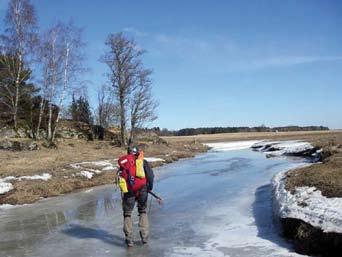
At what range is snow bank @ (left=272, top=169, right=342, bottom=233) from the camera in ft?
29.0

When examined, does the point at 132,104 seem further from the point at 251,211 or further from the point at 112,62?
the point at 251,211

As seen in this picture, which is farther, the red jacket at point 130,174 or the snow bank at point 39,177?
the snow bank at point 39,177

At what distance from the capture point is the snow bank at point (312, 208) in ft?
29.0

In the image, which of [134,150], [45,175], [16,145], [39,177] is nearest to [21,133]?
[16,145]

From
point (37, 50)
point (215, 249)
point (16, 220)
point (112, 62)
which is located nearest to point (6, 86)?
point (37, 50)

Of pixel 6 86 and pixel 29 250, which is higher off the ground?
pixel 6 86

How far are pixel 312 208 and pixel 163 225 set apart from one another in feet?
12.8

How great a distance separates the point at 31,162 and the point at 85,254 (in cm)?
1698

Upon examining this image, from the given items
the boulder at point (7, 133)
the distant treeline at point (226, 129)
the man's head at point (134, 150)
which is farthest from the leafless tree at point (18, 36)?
the distant treeline at point (226, 129)

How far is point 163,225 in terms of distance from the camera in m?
12.3

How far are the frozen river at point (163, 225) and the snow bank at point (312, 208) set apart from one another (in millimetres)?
573

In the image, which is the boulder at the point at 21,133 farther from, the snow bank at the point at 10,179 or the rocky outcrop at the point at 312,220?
the rocky outcrop at the point at 312,220

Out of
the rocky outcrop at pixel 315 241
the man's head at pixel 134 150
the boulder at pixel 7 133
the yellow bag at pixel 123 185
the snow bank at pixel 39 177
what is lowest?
the rocky outcrop at pixel 315 241

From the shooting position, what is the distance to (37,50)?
3862cm
